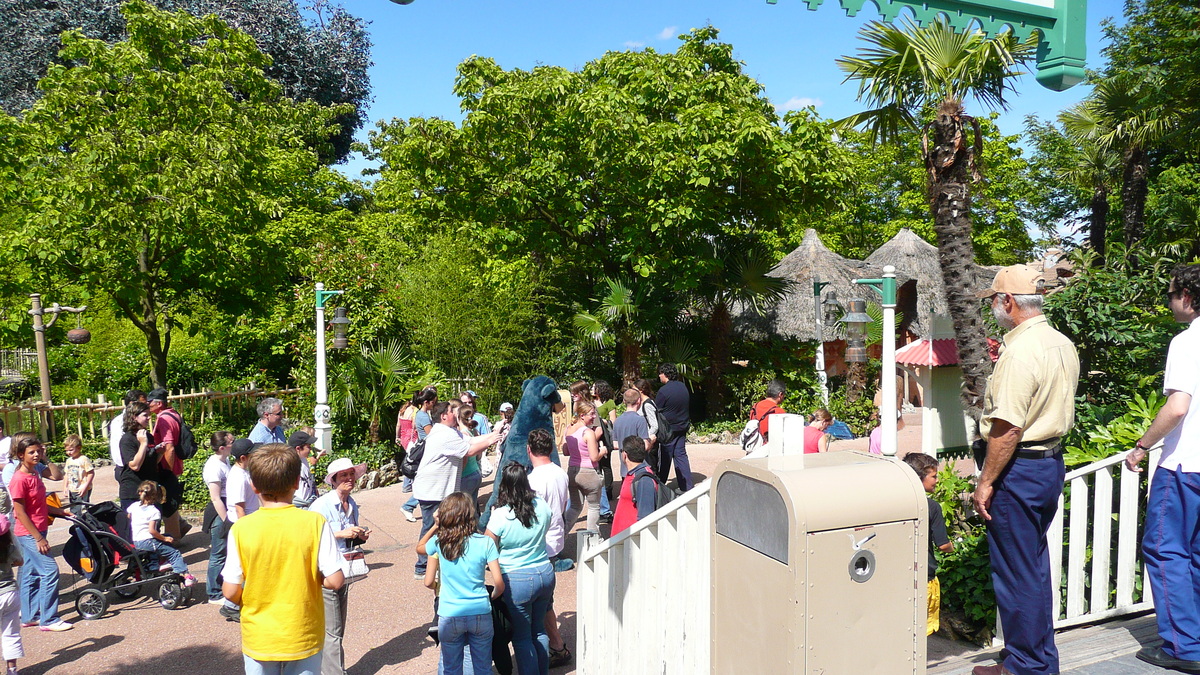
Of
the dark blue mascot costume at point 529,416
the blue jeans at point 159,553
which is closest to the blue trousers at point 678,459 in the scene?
the dark blue mascot costume at point 529,416

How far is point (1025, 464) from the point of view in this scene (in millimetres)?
3592

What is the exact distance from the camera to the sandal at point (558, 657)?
599 centimetres

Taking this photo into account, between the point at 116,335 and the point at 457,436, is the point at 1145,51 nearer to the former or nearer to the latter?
the point at 457,436

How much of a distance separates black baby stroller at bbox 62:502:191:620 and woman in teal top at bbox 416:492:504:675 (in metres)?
3.77

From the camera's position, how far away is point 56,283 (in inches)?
652

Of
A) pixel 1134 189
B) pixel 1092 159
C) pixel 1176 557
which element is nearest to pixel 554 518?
pixel 1176 557

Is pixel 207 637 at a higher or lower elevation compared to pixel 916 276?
lower

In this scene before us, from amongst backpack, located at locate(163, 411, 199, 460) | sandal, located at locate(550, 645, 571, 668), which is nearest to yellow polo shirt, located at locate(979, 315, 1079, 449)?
sandal, located at locate(550, 645, 571, 668)

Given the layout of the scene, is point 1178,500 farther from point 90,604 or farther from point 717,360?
point 717,360

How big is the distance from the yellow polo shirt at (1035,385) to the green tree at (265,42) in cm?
2180

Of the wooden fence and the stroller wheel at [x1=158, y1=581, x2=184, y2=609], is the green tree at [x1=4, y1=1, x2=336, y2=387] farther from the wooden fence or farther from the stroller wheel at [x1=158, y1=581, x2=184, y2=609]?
the stroller wheel at [x1=158, y1=581, x2=184, y2=609]

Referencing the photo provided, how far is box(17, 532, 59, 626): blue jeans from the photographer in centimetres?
679

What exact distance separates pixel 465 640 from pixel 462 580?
1.18 feet

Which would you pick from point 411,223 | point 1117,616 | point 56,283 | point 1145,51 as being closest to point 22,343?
point 56,283
